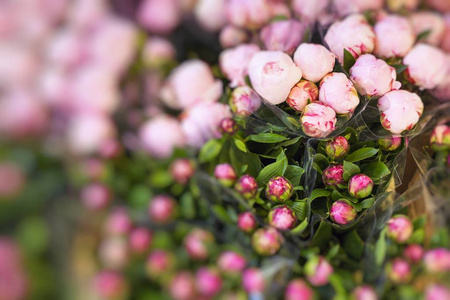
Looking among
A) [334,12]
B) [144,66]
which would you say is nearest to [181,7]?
[144,66]

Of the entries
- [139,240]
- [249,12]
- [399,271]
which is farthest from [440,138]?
[139,240]

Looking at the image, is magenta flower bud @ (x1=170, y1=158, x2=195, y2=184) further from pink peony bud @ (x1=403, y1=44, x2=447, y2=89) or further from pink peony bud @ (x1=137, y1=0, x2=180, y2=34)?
pink peony bud @ (x1=403, y1=44, x2=447, y2=89)

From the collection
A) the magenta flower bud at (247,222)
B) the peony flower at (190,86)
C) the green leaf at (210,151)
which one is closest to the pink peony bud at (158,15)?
the peony flower at (190,86)

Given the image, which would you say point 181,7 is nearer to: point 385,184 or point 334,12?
point 334,12

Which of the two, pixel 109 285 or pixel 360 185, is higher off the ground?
pixel 360 185

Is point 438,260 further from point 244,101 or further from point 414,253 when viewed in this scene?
point 244,101
